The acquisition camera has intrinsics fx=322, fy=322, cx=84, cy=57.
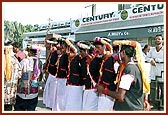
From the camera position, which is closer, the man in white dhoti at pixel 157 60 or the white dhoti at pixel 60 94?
the white dhoti at pixel 60 94

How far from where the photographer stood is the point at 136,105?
13.1 ft

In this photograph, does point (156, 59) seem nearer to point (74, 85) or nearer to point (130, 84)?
point (74, 85)

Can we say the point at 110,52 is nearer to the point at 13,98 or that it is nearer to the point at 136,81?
the point at 136,81

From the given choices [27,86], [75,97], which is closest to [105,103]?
[75,97]

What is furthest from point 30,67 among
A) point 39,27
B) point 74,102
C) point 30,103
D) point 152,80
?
point 39,27

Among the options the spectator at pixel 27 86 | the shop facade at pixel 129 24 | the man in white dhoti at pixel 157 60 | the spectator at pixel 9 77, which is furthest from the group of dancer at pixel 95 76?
the shop facade at pixel 129 24

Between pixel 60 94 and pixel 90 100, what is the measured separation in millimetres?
1515

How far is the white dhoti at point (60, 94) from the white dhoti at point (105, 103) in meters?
1.64

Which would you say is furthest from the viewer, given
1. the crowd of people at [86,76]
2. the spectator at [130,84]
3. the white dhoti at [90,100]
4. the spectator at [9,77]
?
the spectator at [9,77]

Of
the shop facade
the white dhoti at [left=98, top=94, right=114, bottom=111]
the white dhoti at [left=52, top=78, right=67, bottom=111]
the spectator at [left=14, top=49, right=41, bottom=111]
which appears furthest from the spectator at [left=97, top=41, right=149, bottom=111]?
the shop facade

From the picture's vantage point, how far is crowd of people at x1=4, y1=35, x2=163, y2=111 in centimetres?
401

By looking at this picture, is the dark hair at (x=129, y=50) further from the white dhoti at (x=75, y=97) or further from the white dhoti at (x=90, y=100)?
the white dhoti at (x=75, y=97)

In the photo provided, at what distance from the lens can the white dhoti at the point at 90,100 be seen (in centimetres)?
567

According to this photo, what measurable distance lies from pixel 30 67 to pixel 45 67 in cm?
142
